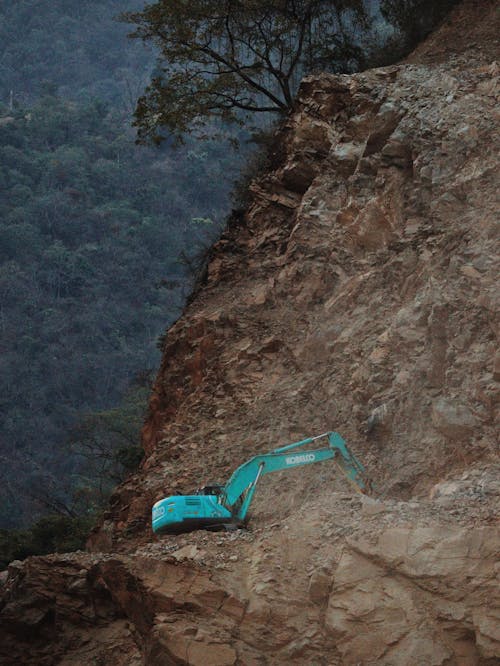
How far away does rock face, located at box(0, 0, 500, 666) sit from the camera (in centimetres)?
775

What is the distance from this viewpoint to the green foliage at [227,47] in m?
19.2

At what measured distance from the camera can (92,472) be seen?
40.7 m

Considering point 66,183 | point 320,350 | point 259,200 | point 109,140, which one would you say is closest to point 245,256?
point 259,200

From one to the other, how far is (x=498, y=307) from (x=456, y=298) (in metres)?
0.64

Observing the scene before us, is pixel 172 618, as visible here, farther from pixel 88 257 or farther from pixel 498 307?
pixel 88 257

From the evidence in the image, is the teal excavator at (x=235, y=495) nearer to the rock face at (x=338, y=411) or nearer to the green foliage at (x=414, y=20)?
the rock face at (x=338, y=411)

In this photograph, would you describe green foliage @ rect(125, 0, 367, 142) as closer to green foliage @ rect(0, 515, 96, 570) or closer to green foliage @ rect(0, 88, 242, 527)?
green foliage @ rect(0, 515, 96, 570)

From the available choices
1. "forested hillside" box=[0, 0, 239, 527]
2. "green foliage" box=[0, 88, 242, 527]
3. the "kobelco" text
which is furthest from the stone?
"green foliage" box=[0, 88, 242, 527]

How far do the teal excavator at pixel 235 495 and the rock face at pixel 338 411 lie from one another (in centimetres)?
27

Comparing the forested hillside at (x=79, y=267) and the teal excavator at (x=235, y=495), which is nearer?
the teal excavator at (x=235, y=495)

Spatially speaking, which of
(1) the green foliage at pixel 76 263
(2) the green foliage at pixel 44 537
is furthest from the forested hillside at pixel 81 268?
(2) the green foliage at pixel 44 537

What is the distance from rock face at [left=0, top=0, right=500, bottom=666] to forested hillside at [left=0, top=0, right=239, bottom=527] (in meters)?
23.8

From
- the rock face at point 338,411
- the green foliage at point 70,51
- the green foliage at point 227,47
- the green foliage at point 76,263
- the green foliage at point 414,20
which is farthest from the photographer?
the green foliage at point 70,51

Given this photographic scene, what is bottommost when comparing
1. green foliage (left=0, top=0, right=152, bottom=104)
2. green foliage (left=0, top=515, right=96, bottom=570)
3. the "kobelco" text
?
green foliage (left=0, top=515, right=96, bottom=570)
